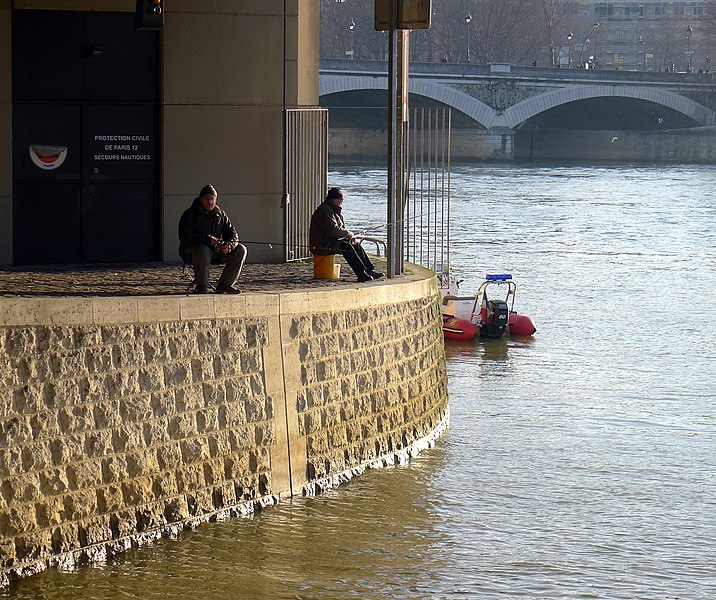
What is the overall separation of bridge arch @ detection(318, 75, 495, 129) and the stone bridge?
5 centimetres

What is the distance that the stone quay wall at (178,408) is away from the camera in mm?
10016

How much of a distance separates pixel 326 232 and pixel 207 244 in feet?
6.85

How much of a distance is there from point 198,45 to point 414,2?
9.45ft

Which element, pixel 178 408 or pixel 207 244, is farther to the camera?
pixel 207 244

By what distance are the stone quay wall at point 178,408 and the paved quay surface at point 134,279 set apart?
111cm

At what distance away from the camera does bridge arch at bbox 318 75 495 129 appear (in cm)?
6888

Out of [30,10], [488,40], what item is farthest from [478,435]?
[488,40]

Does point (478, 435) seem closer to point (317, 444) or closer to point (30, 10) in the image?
point (317, 444)

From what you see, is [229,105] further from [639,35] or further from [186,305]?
[639,35]

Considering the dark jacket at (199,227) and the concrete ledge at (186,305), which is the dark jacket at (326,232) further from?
the dark jacket at (199,227)

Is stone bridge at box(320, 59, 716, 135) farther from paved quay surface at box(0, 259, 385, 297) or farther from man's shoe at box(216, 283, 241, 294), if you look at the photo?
man's shoe at box(216, 283, 241, 294)

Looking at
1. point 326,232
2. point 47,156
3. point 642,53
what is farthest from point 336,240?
point 642,53

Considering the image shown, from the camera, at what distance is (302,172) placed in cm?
1720

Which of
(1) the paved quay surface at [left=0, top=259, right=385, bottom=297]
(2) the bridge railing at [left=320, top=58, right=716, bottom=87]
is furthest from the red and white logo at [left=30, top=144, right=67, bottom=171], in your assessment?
(2) the bridge railing at [left=320, top=58, right=716, bottom=87]
